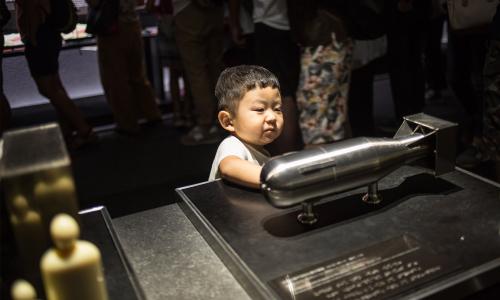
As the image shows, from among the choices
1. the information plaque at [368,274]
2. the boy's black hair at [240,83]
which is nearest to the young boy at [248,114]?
the boy's black hair at [240,83]

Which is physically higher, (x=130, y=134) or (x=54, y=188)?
(x=54, y=188)

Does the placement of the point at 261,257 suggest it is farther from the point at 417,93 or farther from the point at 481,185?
the point at 417,93

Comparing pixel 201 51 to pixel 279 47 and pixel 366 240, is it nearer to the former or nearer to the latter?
pixel 279 47

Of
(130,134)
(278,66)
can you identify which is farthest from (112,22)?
(278,66)

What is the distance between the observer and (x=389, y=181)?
46.2 inches

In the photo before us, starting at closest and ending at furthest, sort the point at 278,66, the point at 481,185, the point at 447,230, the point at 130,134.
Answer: the point at 447,230 < the point at 481,185 < the point at 278,66 < the point at 130,134

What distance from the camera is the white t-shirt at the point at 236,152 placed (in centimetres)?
121

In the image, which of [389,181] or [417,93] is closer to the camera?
[389,181]

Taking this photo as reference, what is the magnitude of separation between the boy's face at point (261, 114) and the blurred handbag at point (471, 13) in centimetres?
112

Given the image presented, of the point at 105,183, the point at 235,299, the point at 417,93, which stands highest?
the point at 235,299

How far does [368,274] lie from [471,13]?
57.8 inches

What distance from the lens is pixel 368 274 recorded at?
85 cm

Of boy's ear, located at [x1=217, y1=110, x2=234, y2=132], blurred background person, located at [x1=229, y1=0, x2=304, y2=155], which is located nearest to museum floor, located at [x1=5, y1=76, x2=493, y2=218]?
blurred background person, located at [x1=229, y1=0, x2=304, y2=155]

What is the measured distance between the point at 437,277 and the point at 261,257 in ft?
→ 0.86
